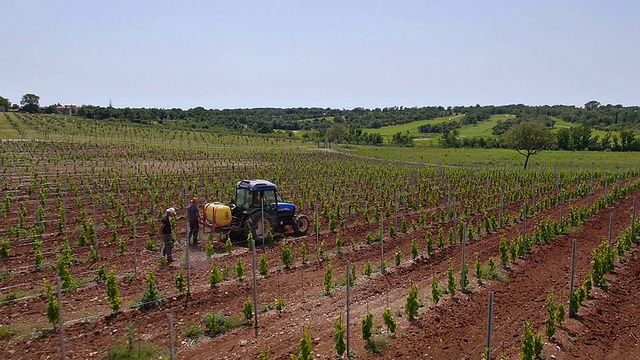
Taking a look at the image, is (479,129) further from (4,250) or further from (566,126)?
(4,250)

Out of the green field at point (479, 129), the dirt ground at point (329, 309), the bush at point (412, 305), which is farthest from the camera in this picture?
the green field at point (479, 129)

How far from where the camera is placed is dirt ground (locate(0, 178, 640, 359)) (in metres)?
8.13

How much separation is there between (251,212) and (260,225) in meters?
0.52

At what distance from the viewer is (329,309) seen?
970 centimetres

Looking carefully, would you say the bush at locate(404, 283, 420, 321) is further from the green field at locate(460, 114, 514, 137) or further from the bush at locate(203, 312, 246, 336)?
the green field at locate(460, 114, 514, 137)

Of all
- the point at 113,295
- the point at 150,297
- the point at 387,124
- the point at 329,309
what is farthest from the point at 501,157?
the point at 387,124

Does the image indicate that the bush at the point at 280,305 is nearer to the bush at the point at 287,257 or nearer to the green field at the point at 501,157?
the bush at the point at 287,257

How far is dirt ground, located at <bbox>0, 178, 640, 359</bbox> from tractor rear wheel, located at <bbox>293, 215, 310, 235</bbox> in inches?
74.0

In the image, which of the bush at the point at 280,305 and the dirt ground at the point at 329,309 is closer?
the dirt ground at the point at 329,309

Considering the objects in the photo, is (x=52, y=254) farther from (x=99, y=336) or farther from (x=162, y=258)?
(x=99, y=336)

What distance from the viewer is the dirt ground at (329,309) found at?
8.13 m

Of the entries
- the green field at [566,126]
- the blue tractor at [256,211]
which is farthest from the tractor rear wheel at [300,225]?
the green field at [566,126]

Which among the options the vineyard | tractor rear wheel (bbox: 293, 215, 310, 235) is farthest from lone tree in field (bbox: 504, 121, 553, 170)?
tractor rear wheel (bbox: 293, 215, 310, 235)

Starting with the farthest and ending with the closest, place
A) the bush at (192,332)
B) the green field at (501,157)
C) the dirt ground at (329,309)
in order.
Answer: the green field at (501,157), the bush at (192,332), the dirt ground at (329,309)
